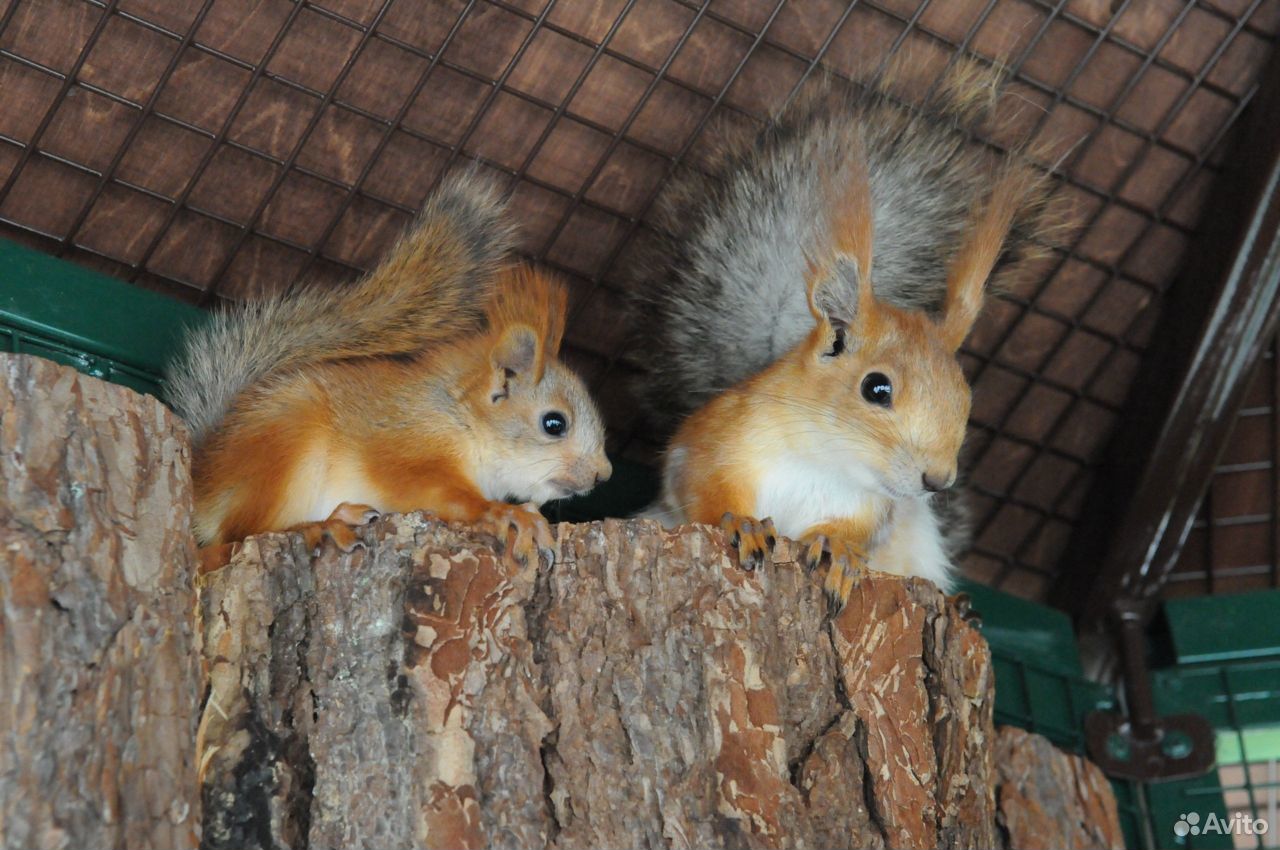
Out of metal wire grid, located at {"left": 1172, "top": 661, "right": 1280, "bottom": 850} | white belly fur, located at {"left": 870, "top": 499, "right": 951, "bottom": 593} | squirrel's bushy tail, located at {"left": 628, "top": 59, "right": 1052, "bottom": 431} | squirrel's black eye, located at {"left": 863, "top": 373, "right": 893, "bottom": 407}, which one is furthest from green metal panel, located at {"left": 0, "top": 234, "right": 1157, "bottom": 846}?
squirrel's black eye, located at {"left": 863, "top": 373, "right": 893, "bottom": 407}

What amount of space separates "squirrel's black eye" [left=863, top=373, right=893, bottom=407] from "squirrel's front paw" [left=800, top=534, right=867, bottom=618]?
0.24 m

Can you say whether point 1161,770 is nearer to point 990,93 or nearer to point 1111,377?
point 1111,377

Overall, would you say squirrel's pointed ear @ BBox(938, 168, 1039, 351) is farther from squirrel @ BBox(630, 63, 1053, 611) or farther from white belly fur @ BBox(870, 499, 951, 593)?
white belly fur @ BBox(870, 499, 951, 593)

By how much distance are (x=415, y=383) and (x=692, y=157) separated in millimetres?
658

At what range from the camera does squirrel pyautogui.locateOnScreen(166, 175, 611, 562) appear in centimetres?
192

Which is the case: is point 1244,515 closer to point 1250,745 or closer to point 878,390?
point 1250,745

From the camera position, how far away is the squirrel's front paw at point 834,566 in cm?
183

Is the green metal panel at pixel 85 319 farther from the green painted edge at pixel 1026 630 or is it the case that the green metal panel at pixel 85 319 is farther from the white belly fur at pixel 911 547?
the green painted edge at pixel 1026 630

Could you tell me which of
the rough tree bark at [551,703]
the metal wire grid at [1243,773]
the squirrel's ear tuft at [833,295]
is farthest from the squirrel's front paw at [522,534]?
the metal wire grid at [1243,773]

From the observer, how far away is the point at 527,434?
2.04m

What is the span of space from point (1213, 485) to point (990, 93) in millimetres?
1070

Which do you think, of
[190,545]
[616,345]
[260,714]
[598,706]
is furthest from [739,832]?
[616,345]

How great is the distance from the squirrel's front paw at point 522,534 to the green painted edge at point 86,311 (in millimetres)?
693

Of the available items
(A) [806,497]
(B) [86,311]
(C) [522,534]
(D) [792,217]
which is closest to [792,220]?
(D) [792,217]
